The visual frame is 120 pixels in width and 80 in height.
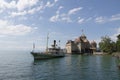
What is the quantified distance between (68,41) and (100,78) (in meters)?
152

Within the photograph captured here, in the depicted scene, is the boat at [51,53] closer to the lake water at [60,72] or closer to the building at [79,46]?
the lake water at [60,72]

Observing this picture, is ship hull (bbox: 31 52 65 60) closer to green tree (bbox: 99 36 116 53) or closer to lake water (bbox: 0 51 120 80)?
lake water (bbox: 0 51 120 80)

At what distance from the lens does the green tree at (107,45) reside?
487 feet

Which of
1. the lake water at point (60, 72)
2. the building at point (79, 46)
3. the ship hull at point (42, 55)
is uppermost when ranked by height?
the building at point (79, 46)

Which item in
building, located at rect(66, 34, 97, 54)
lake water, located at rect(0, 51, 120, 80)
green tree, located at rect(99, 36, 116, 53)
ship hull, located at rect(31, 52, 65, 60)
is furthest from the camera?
building, located at rect(66, 34, 97, 54)

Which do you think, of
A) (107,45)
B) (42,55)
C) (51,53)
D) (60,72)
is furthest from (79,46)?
(60,72)

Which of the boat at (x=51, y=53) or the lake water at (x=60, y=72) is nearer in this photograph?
the lake water at (x=60, y=72)

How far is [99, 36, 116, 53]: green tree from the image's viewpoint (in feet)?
487

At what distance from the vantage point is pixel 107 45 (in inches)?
5915

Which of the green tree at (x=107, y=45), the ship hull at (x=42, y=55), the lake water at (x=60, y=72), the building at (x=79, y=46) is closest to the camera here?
the lake water at (x=60, y=72)

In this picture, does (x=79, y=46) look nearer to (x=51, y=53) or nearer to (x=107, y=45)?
(x=107, y=45)

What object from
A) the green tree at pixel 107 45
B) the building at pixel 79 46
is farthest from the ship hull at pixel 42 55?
the building at pixel 79 46

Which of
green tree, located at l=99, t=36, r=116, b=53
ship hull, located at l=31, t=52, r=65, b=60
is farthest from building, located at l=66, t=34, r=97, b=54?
ship hull, located at l=31, t=52, r=65, b=60

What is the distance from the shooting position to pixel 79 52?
597ft
